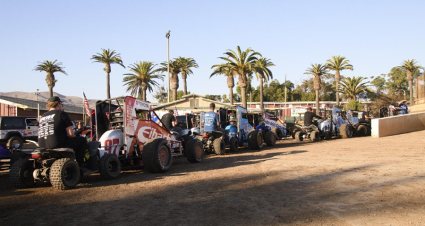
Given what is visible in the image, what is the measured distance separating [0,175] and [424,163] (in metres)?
12.2

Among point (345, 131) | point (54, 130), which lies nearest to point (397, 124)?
point (345, 131)

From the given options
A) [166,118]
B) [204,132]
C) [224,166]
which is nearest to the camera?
[224,166]

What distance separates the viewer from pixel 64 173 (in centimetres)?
714

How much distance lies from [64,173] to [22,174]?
3.56 ft

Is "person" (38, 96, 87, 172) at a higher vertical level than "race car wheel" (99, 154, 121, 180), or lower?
higher

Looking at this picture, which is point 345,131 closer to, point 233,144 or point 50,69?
point 233,144

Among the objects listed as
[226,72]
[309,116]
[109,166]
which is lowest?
[109,166]

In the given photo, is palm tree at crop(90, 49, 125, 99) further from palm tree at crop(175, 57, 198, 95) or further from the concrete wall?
the concrete wall

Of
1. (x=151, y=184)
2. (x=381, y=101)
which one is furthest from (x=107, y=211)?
(x=381, y=101)

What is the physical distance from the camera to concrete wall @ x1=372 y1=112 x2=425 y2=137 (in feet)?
69.7

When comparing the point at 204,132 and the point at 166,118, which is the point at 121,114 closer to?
the point at 166,118

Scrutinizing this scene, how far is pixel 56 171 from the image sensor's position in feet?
23.0

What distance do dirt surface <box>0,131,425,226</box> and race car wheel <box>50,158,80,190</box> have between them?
0.53ft

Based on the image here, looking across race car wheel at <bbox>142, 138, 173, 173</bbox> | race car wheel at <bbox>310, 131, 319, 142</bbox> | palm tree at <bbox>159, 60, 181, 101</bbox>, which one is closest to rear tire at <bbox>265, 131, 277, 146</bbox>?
race car wheel at <bbox>310, 131, 319, 142</bbox>
